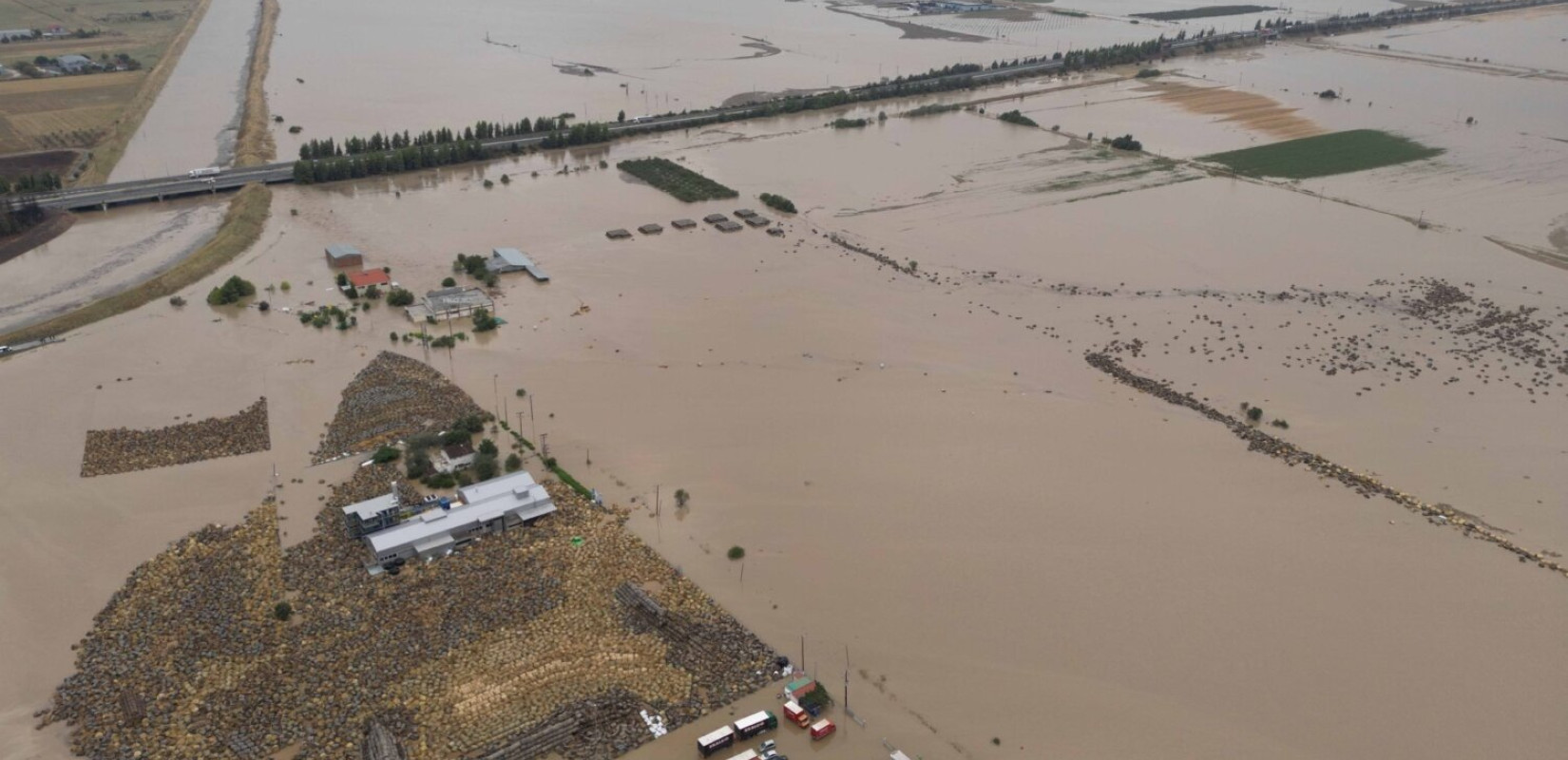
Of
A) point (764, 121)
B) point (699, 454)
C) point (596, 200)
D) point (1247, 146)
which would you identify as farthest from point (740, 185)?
point (1247, 146)

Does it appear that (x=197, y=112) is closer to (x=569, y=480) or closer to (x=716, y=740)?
(x=569, y=480)

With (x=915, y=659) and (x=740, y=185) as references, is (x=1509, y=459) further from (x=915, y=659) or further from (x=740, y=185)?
(x=740, y=185)

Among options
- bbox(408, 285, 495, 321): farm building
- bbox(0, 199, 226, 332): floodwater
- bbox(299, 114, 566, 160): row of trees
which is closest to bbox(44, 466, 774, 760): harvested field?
bbox(408, 285, 495, 321): farm building

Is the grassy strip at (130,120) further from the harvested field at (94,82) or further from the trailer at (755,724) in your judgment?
the trailer at (755,724)

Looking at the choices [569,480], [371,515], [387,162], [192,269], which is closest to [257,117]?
[387,162]

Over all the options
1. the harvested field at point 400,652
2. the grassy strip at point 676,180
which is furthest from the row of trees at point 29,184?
the harvested field at point 400,652
